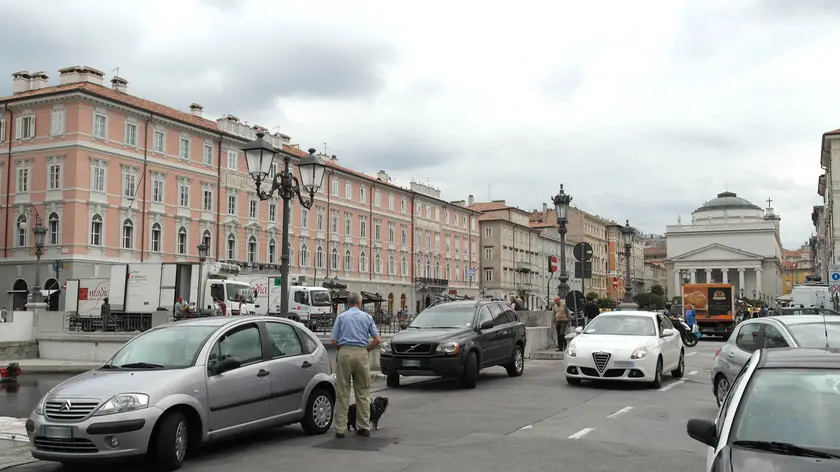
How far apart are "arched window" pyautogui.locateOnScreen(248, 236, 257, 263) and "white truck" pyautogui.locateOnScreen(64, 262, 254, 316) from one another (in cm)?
2305

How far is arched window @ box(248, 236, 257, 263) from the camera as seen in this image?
197ft

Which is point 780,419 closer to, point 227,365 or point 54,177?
point 227,365

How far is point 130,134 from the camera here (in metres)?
50.7

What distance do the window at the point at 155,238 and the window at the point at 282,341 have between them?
44.7 m

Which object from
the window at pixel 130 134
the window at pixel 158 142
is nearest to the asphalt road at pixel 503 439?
the window at pixel 130 134

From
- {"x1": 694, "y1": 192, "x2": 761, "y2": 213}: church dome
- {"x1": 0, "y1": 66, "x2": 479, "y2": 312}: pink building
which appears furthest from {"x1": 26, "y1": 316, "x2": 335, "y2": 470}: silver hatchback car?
{"x1": 694, "y1": 192, "x2": 761, "y2": 213}: church dome

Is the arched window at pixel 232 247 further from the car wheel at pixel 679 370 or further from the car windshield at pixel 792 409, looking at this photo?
the car windshield at pixel 792 409

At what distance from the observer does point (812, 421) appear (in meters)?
4.55

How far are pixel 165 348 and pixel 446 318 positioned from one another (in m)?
8.20

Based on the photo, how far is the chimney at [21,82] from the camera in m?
52.5

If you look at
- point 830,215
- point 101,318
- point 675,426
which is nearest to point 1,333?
point 101,318

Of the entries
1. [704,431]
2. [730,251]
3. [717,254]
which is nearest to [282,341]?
[704,431]

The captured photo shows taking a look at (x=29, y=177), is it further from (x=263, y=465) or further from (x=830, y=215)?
(x=830, y=215)

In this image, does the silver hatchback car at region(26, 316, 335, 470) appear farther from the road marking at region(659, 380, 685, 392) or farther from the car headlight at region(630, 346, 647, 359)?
the road marking at region(659, 380, 685, 392)
